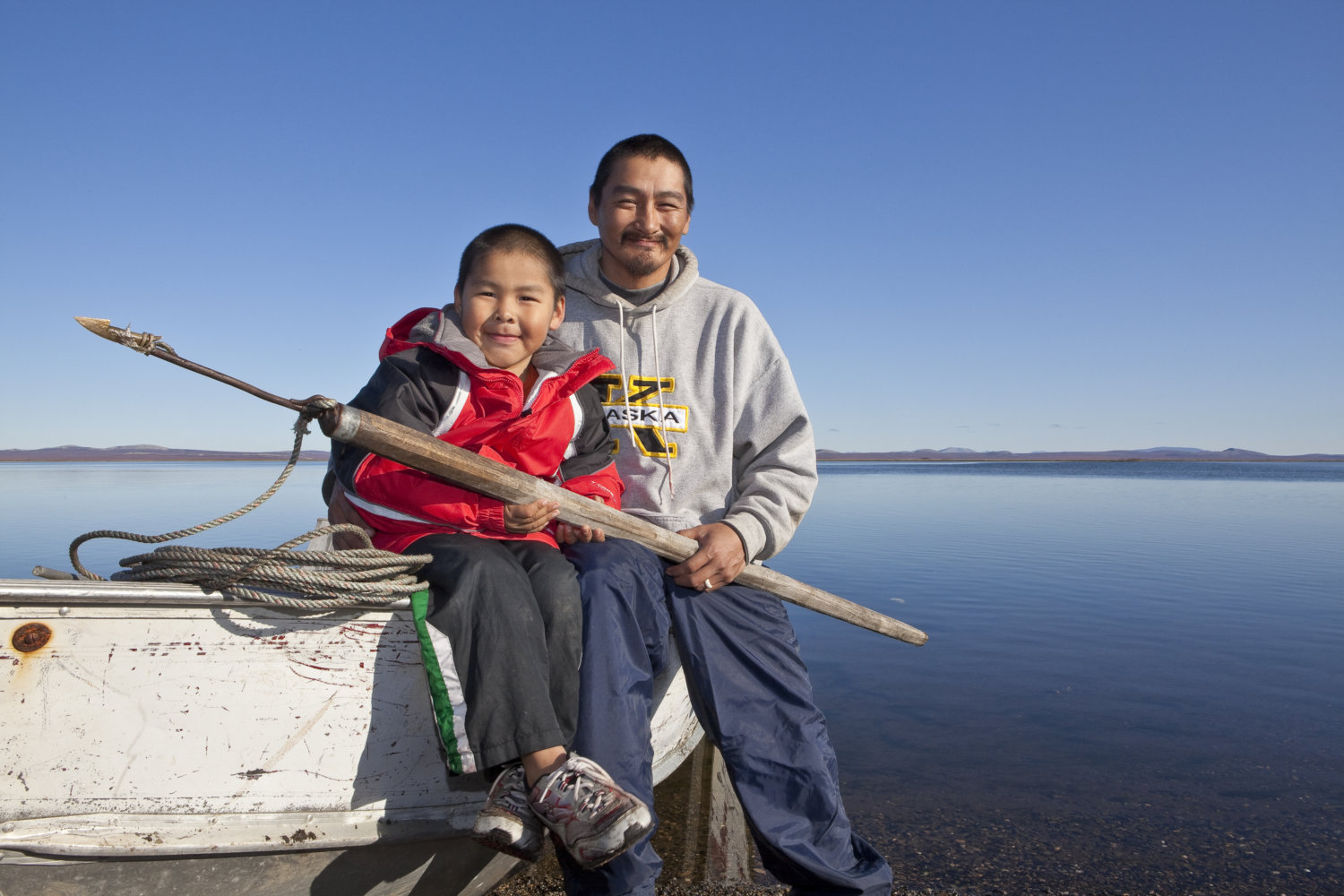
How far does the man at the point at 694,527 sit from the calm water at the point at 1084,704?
1.20 meters

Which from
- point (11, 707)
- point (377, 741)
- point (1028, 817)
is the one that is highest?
point (11, 707)

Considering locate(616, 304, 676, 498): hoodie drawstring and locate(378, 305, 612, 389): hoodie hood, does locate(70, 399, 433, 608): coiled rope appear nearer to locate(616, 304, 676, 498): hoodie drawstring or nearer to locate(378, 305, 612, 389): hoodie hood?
locate(378, 305, 612, 389): hoodie hood

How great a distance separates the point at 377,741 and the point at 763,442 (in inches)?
71.4

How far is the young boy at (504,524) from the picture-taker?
203 cm

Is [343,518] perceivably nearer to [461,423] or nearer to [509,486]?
[461,423]

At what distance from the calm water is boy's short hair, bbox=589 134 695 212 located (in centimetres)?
312

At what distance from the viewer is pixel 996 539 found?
1246 cm

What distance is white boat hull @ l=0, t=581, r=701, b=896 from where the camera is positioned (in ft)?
6.49

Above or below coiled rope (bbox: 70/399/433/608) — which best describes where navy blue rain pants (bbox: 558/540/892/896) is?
below

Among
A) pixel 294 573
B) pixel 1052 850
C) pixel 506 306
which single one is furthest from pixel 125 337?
pixel 1052 850

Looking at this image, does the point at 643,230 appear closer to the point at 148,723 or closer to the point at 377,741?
the point at 377,741

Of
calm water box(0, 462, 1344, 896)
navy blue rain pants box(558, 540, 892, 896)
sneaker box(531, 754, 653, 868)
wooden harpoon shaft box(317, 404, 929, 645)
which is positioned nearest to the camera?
sneaker box(531, 754, 653, 868)

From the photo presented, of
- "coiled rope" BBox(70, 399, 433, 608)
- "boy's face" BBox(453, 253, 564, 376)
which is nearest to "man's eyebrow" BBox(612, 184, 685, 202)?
"boy's face" BBox(453, 253, 564, 376)

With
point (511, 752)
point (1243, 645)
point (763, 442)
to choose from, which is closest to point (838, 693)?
point (763, 442)
